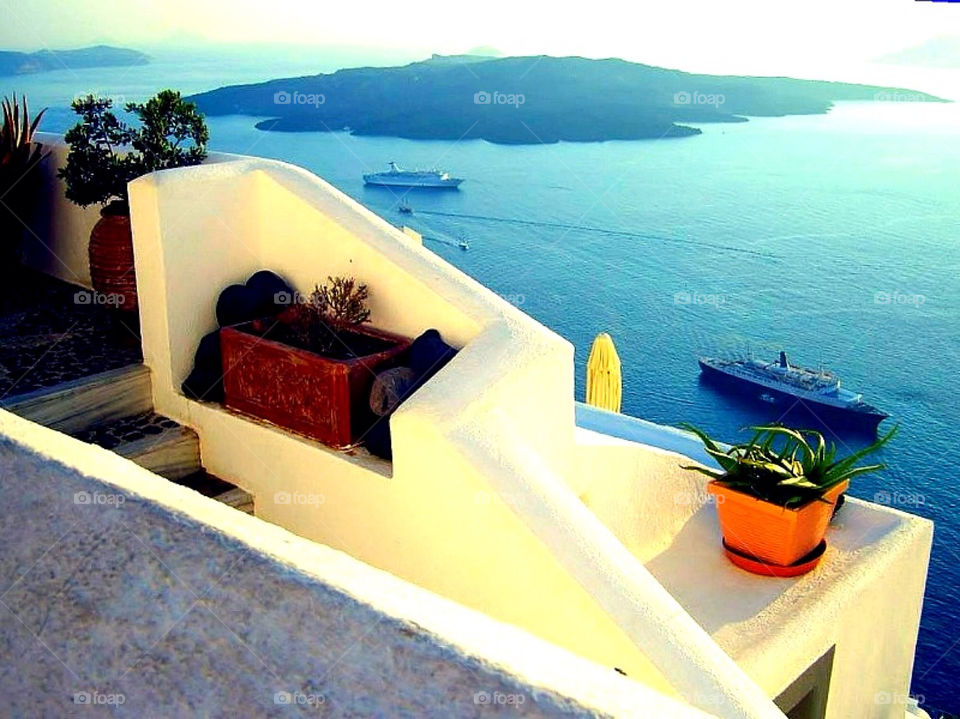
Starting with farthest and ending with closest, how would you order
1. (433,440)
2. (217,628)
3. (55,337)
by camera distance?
(55,337), (433,440), (217,628)

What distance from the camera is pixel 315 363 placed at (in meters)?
3.26

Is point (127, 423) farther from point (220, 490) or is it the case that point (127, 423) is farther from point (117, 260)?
point (117, 260)

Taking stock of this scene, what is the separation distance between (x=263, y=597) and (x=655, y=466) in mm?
3109

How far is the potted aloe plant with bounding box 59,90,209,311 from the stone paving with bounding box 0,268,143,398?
7.3 inches

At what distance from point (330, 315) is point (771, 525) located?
1.82 m

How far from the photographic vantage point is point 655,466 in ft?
14.2

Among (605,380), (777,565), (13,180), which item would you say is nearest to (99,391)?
(13,180)

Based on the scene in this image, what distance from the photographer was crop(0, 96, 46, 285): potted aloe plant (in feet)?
16.4

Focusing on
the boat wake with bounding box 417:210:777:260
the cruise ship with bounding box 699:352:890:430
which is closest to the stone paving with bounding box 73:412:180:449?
the cruise ship with bounding box 699:352:890:430

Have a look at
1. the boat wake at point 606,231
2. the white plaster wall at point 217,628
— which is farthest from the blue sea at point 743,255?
the white plaster wall at point 217,628

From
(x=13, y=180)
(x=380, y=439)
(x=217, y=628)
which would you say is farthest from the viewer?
(x=13, y=180)

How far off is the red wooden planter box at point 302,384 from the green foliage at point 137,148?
3.84 ft

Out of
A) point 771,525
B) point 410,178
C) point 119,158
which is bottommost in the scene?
point 410,178

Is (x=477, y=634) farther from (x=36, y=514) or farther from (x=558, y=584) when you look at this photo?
(x=558, y=584)
